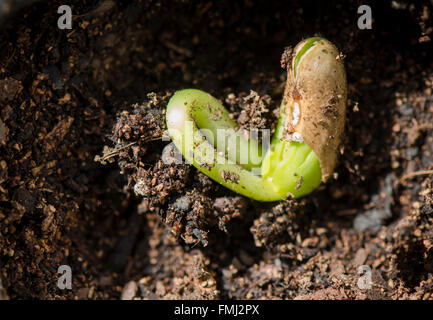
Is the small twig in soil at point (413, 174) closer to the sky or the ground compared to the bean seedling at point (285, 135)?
closer to the ground

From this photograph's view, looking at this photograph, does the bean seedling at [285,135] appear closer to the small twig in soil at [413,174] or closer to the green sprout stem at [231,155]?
the green sprout stem at [231,155]

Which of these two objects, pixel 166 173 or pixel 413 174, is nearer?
pixel 166 173

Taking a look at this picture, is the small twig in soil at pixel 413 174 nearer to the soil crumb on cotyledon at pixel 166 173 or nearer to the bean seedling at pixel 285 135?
the bean seedling at pixel 285 135

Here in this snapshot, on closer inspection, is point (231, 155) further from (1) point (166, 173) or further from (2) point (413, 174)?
(2) point (413, 174)

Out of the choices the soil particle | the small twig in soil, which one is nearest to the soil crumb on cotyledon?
the soil particle

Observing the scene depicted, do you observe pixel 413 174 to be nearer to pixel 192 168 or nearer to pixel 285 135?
pixel 285 135

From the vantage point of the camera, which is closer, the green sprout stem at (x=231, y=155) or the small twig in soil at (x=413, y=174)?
the green sprout stem at (x=231, y=155)

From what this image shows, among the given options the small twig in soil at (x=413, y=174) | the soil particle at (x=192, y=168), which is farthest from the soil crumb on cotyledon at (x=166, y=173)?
the small twig in soil at (x=413, y=174)

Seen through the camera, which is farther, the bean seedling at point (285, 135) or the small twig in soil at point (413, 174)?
the small twig in soil at point (413, 174)

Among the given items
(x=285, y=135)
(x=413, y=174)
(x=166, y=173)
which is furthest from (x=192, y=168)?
(x=413, y=174)

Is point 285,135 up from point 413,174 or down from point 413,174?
up

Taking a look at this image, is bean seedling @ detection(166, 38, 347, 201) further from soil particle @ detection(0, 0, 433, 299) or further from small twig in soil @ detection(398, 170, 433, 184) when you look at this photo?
small twig in soil @ detection(398, 170, 433, 184)

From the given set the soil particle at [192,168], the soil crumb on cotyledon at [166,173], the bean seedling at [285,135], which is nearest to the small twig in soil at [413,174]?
the soil particle at [192,168]
